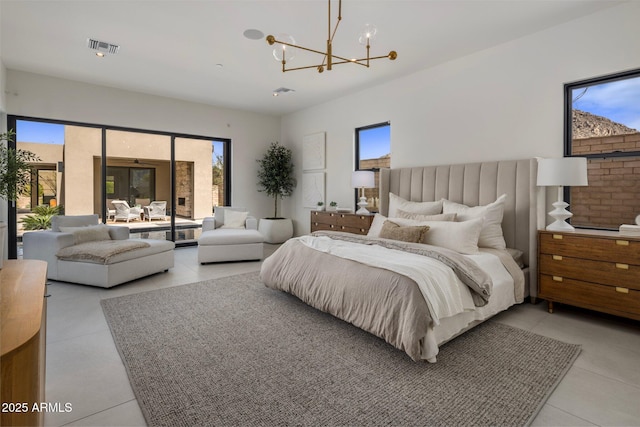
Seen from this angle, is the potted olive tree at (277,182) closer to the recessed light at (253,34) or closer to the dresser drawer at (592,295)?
the recessed light at (253,34)

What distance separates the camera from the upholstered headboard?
3410 mm

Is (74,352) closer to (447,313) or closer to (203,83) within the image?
(447,313)

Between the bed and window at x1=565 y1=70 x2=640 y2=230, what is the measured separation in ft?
1.76

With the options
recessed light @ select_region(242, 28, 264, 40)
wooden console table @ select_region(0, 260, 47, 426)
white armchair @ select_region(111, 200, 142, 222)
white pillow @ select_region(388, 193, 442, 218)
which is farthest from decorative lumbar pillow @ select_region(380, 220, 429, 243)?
white armchair @ select_region(111, 200, 142, 222)

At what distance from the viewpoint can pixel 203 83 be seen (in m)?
5.33

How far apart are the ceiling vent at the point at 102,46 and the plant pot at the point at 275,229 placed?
3.89 metres

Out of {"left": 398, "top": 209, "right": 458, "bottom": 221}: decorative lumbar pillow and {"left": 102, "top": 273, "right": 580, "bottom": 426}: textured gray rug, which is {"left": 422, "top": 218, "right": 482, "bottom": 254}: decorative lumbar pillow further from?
{"left": 102, "top": 273, "right": 580, "bottom": 426}: textured gray rug

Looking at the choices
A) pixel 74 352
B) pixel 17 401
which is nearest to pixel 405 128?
pixel 74 352

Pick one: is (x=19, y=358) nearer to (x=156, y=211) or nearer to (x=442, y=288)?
(x=442, y=288)

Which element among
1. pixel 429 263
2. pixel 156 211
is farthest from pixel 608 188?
pixel 156 211

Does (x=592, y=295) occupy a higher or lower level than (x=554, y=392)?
higher

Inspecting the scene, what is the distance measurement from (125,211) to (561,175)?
681 centimetres

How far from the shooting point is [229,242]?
508 cm

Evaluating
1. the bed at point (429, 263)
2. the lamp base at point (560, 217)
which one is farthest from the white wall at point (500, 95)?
the lamp base at point (560, 217)
